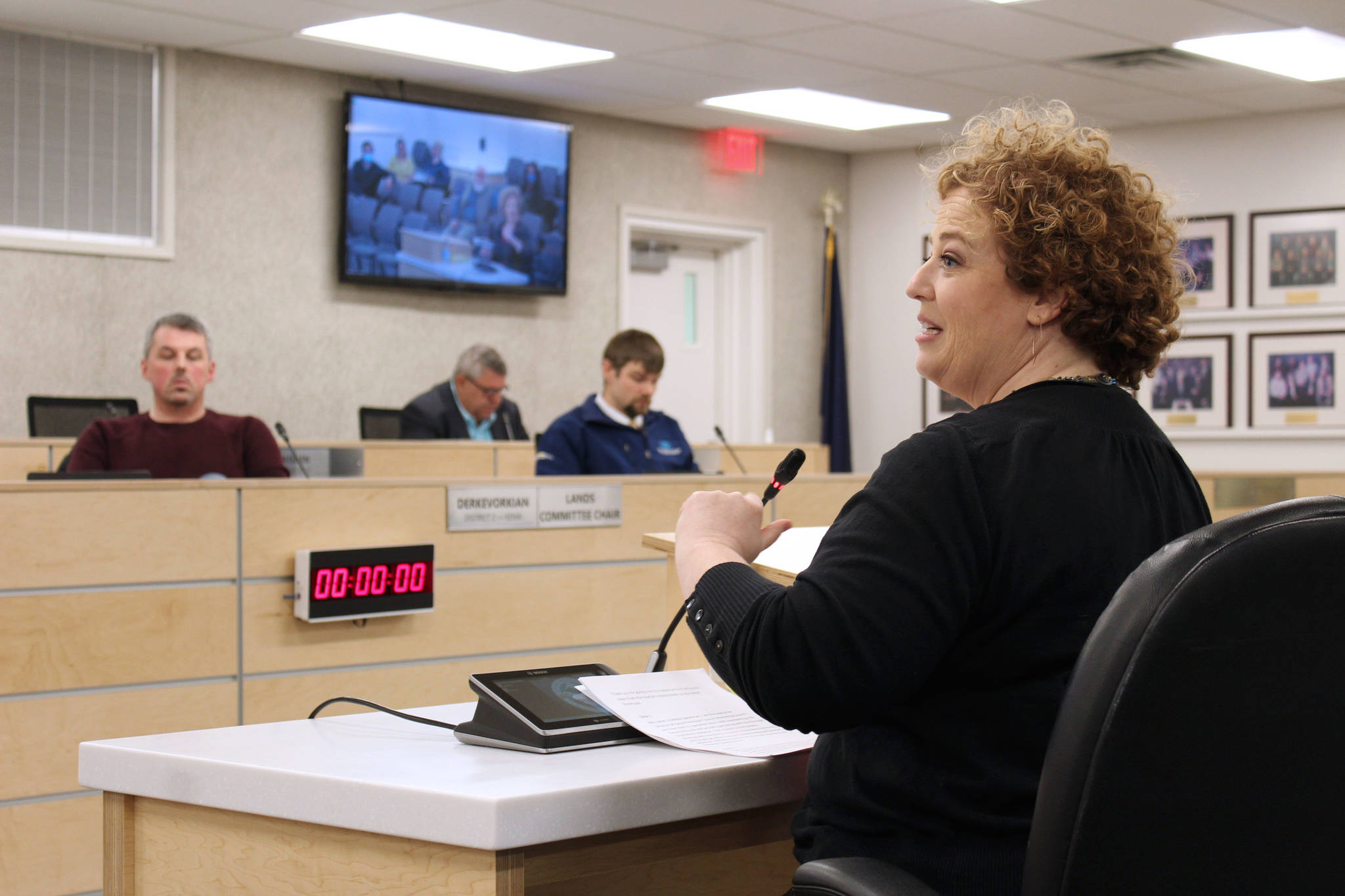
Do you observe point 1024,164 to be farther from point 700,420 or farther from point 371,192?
point 700,420

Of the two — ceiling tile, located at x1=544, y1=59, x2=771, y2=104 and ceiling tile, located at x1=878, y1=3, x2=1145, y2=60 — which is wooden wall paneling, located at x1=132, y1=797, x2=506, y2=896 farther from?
ceiling tile, located at x1=544, y1=59, x2=771, y2=104

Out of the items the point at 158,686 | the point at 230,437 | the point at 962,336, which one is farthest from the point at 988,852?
the point at 230,437

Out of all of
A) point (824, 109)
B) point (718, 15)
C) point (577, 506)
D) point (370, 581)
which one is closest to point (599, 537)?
point (577, 506)

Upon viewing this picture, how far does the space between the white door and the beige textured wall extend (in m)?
0.50

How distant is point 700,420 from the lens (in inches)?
317

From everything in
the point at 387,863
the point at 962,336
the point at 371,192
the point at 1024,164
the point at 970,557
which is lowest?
the point at 387,863

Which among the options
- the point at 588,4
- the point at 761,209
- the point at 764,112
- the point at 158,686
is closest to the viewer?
the point at 158,686

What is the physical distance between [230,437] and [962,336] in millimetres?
3168

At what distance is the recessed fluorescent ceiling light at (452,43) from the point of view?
553 cm

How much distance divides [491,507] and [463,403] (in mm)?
2929

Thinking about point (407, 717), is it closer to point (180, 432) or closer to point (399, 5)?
point (180, 432)

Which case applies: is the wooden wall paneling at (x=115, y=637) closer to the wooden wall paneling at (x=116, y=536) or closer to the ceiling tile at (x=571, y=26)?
the wooden wall paneling at (x=116, y=536)

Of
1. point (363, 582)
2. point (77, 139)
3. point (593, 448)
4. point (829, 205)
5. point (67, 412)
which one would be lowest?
point (363, 582)

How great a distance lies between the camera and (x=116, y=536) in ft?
8.07
